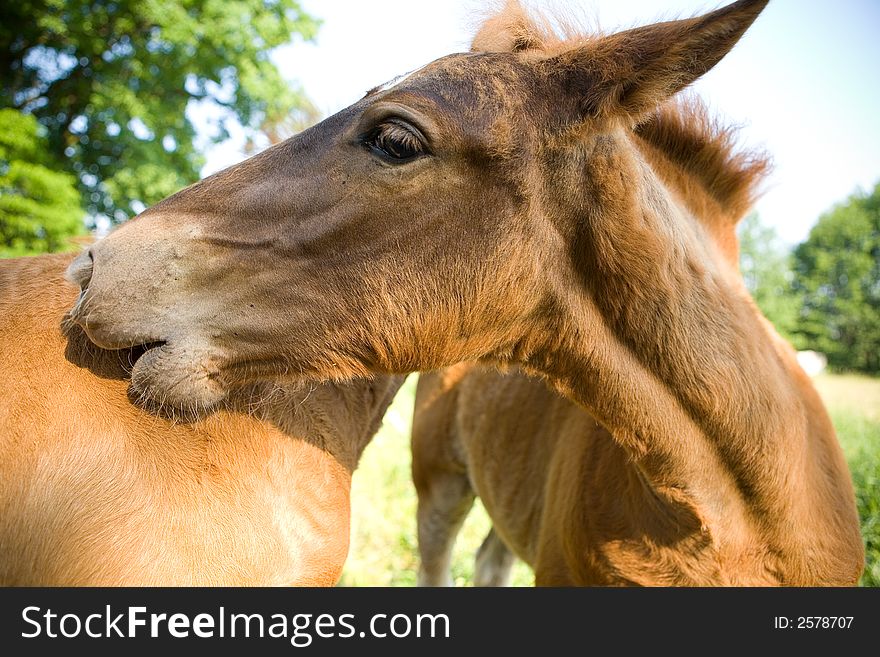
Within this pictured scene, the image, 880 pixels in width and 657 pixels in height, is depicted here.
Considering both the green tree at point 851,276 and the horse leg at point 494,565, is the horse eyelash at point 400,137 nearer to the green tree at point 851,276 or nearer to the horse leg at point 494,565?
the horse leg at point 494,565

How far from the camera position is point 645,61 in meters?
1.95

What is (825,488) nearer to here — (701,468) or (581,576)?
(701,468)

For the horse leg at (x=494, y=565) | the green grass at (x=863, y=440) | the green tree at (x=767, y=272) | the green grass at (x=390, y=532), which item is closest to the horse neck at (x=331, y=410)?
the green grass at (x=390, y=532)

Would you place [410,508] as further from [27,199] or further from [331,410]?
[27,199]

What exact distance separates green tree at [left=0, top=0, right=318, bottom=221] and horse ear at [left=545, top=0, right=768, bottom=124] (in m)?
14.9

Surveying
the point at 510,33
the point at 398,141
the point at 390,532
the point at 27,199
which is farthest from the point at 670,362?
the point at 27,199

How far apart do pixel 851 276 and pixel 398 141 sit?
9570mm

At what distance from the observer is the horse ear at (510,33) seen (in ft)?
7.91

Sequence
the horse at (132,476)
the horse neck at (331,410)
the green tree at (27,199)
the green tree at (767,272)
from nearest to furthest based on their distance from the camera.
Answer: the horse at (132,476) < the horse neck at (331,410) < the green tree at (27,199) < the green tree at (767,272)

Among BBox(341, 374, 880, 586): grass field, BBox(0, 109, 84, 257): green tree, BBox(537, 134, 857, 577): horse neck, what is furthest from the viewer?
BBox(0, 109, 84, 257): green tree

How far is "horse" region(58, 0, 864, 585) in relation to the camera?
192cm

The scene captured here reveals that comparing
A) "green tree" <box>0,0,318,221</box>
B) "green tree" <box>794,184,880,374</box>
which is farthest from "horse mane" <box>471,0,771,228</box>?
"green tree" <box>0,0,318,221</box>

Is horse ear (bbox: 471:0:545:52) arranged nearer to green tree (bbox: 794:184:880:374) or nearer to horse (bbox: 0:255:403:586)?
horse (bbox: 0:255:403:586)

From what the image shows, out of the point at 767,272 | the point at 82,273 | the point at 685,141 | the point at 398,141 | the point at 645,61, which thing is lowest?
the point at 767,272
